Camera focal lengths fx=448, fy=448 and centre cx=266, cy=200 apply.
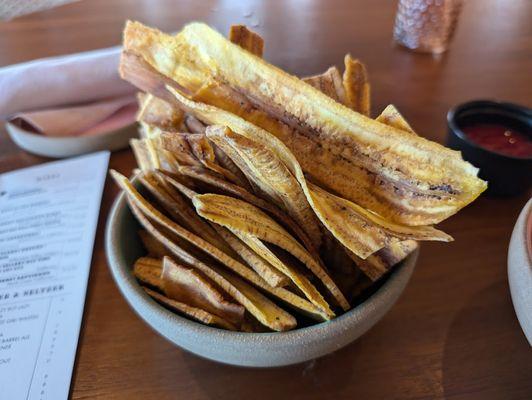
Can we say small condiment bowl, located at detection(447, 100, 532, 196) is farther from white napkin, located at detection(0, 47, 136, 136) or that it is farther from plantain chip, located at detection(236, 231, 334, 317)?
white napkin, located at detection(0, 47, 136, 136)

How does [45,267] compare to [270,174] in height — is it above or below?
below

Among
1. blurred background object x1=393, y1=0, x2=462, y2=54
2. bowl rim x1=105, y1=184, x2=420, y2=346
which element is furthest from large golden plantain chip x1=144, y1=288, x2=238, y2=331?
blurred background object x1=393, y1=0, x2=462, y2=54

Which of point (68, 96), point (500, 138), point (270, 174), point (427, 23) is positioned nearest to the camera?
point (270, 174)

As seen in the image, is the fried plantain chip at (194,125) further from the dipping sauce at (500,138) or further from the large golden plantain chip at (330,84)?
the dipping sauce at (500,138)

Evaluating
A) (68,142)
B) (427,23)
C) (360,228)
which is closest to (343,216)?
(360,228)

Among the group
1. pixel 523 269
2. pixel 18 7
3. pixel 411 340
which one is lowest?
pixel 18 7

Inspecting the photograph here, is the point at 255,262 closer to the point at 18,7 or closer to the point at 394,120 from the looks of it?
the point at 394,120
